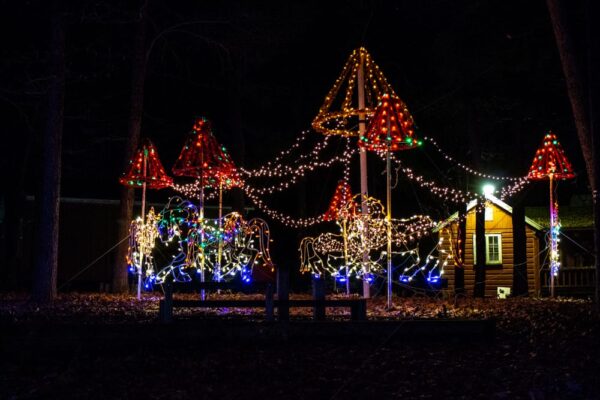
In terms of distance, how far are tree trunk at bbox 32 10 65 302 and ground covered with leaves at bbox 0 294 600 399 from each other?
19.2 feet

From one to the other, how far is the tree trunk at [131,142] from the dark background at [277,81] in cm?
84

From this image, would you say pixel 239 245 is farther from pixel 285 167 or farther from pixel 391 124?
pixel 391 124

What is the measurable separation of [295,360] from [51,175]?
1035 cm

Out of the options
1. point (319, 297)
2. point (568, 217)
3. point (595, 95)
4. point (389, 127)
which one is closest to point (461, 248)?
point (568, 217)

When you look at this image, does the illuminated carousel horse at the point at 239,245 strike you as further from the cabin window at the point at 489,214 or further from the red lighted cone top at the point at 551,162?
the cabin window at the point at 489,214

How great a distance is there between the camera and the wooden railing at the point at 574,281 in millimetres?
29500

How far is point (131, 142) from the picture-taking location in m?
→ 20.9

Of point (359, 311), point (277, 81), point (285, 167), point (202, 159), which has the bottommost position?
point (359, 311)

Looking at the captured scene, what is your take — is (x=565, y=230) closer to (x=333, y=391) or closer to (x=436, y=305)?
(x=436, y=305)

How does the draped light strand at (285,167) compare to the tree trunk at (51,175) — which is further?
the draped light strand at (285,167)

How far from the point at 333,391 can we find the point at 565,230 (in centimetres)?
2399

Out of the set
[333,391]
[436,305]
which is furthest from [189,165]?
[333,391]

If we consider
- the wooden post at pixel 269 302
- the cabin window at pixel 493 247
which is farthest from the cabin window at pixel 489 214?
the wooden post at pixel 269 302

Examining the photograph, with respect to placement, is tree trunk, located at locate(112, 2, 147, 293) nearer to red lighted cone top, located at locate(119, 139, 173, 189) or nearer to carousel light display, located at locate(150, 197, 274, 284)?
red lighted cone top, located at locate(119, 139, 173, 189)
